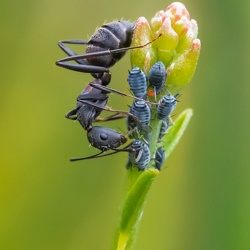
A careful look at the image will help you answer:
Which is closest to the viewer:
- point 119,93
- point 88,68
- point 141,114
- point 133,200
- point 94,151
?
point 133,200

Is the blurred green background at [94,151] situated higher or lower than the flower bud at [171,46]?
lower

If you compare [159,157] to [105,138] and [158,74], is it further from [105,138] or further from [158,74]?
[105,138]

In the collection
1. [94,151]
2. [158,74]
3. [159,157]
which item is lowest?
[94,151]

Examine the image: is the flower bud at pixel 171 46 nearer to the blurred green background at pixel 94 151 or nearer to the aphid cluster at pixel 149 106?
the aphid cluster at pixel 149 106

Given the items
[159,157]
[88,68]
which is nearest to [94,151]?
[88,68]

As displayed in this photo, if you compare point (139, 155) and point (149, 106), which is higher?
point (149, 106)

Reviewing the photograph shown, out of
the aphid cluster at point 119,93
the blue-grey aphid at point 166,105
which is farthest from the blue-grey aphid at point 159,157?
the blue-grey aphid at point 166,105
